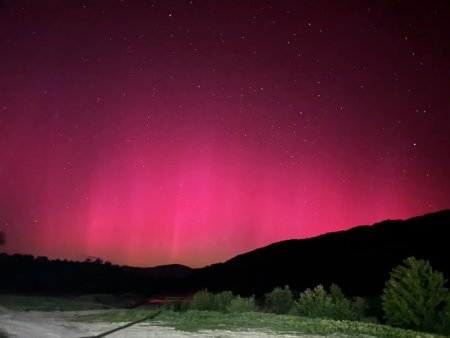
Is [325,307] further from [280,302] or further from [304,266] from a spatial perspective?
[304,266]

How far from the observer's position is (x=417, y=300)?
65.9ft

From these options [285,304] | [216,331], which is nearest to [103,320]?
[216,331]

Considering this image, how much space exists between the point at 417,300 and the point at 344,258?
90.8 m

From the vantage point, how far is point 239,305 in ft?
81.6

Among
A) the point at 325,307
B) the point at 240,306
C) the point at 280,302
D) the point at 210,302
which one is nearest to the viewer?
the point at 325,307

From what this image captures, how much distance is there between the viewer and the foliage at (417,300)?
64.4 feet

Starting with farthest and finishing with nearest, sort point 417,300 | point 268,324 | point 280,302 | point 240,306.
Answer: point 280,302, point 240,306, point 417,300, point 268,324

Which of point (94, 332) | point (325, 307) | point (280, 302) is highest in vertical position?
point (280, 302)

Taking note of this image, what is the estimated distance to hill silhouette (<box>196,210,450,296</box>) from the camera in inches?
3684

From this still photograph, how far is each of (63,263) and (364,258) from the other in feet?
221

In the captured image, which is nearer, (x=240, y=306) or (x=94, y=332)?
(x=94, y=332)

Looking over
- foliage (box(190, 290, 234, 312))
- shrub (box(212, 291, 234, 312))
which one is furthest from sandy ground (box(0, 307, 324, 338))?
foliage (box(190, 290, 234, 312))

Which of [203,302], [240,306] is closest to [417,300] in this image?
[240,306]

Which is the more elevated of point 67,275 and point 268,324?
point 67,275
